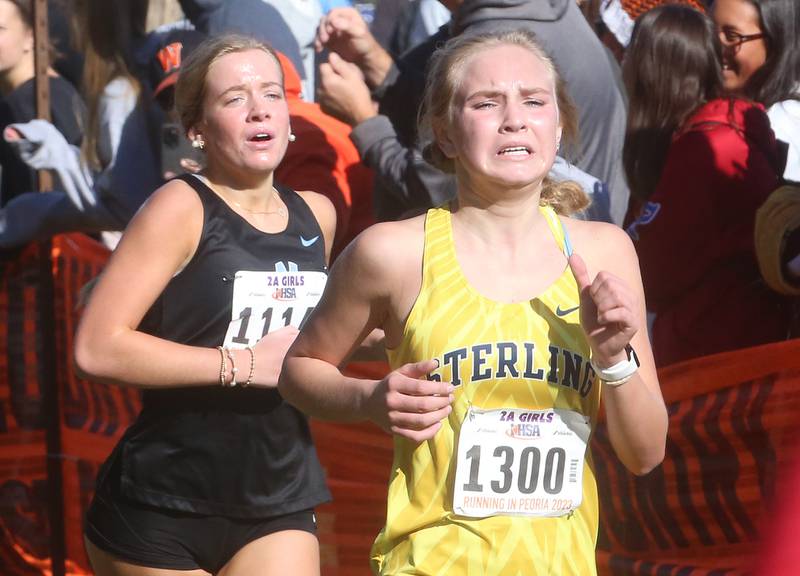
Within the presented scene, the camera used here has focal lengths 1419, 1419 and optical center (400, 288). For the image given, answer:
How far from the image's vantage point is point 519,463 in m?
2.70

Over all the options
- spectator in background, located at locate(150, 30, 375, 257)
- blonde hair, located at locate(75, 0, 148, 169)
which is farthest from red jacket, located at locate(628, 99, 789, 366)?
blonde hair, located at locate(75, 0, 148, 169)

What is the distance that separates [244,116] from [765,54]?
6.10 feet

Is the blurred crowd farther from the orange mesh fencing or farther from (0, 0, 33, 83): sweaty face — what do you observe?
(0, 0, 33, 83): sweaty face

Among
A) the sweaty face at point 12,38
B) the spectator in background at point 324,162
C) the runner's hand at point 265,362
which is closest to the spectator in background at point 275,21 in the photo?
the spectator in background at point 324,162

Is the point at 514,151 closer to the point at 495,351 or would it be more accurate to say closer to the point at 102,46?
the point at 495,351

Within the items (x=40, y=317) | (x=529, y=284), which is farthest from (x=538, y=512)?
(x=40, y=317)

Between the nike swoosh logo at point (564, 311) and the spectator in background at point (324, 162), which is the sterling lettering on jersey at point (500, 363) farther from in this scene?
the spectator in background at point (324, 162)

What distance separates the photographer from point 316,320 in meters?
2.91

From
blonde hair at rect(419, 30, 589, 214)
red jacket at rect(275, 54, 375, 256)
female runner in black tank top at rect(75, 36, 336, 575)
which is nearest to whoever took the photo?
blonde hair at rect(419, 30, 589, 214)

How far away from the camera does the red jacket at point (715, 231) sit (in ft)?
13.7

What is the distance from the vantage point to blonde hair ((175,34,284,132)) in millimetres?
3844

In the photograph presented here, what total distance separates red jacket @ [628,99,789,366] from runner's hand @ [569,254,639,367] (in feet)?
5.46

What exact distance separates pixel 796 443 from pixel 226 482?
56.3 inches

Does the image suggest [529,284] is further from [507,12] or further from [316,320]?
[507,12]
